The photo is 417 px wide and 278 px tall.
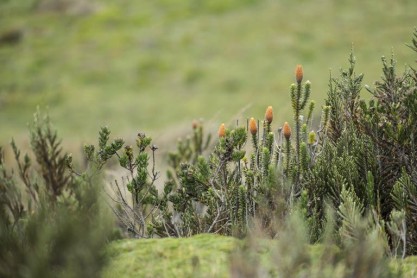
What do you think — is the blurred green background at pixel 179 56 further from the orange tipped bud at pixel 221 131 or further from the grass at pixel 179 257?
the grass at pixel 179 257

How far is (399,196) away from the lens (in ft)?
10.4

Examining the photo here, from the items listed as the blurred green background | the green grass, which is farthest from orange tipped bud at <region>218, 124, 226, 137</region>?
the blurred green background

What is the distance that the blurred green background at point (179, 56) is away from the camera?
95.1 feet

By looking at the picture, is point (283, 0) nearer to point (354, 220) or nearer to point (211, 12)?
point (211, 12)

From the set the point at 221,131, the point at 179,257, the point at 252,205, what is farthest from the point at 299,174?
the point at 179,257

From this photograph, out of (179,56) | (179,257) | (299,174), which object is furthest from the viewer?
(179,56)

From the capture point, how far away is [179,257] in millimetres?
2576

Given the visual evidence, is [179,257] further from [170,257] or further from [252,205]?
[252,205]

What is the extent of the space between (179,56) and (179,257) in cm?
3485

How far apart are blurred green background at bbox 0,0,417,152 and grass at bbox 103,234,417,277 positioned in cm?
2127

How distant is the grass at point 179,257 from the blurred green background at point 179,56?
21.3m

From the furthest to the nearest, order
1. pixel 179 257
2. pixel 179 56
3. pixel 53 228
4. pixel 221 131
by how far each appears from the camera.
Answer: pixel 179 56 → pixel 221 131 → pixel 179 257 → pixel 53 228

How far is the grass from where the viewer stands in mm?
2473

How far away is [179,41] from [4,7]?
2697cm
